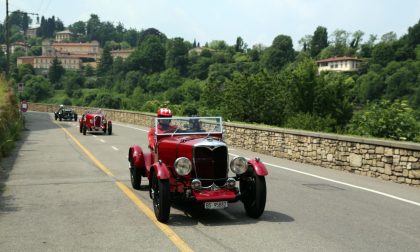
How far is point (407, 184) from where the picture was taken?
11.2 meters

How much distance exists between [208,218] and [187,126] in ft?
6.28

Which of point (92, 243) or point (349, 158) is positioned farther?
point (349, 158)

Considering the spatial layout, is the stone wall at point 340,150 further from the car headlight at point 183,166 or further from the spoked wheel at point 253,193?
the car headlight at point 183,166

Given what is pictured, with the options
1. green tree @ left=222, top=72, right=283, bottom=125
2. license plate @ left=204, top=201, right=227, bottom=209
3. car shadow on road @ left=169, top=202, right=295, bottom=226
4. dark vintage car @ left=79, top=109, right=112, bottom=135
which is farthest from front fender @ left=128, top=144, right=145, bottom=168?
green tree @ left=222, top=72, right=283, bottom=125

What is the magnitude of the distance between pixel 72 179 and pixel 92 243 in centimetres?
585

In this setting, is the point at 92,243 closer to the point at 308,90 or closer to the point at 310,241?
the point at 310,241

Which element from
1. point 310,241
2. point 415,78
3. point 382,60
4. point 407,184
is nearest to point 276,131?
point 407,184

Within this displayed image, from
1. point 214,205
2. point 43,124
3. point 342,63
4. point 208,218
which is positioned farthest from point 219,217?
point 342,63

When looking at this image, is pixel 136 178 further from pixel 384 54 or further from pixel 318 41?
pixel 318 41

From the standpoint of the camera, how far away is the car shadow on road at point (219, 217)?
24.4 feet

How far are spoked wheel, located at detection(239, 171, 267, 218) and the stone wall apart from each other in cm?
480

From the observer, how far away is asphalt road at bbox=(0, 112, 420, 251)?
6.20 meters

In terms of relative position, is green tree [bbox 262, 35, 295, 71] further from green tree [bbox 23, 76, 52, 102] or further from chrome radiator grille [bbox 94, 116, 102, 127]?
chrome radiator grille [bbox 94, 116, 102, 127]

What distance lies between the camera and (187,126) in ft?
29.4
